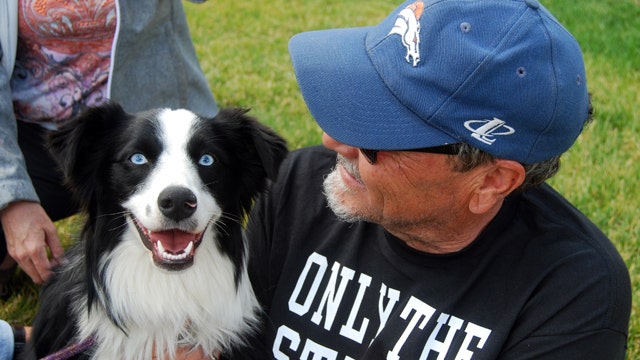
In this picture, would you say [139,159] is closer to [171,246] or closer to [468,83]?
[171,246]

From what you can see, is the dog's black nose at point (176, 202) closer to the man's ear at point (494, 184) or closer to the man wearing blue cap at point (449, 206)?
the man wearing blue cap at point (449, 206)

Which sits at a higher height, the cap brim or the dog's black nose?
the cap brim

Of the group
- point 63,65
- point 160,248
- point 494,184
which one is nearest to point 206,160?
point 160,248

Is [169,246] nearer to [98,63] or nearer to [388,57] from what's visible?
[388,57]

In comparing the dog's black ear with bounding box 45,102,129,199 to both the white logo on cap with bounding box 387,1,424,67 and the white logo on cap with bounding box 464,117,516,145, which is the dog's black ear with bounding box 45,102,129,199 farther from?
the white logo on cap with bounding box 464,117,516,145

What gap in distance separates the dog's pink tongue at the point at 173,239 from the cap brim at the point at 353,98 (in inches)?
22.2

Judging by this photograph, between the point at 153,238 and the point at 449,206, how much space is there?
0.89 metres

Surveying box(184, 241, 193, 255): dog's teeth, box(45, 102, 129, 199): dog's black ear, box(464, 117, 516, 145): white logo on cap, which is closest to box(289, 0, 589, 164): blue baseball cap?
box(464, 117, 516, 145): white logo on cap

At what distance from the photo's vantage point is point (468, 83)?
Result: 174cm

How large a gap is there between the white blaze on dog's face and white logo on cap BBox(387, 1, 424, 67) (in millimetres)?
734

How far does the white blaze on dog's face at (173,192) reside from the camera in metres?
2.08

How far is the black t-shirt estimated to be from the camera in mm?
1852

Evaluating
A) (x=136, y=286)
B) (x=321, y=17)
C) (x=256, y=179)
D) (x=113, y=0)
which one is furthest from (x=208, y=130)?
(x=321, y=17)

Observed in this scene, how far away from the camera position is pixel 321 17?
22.7 feet
